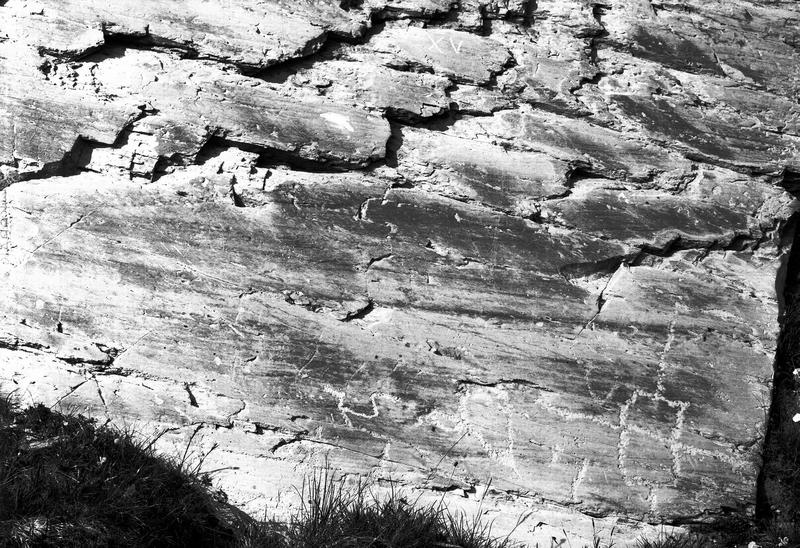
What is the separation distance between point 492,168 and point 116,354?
243 cm

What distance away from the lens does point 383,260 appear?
431 centimetres

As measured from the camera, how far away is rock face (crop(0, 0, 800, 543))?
411 cm

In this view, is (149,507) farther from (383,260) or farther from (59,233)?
(383,260)

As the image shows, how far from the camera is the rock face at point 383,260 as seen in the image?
4109 mm

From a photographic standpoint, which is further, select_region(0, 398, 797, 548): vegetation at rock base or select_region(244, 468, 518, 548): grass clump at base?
select_region(244, 468, 518, 548): grass clump at base

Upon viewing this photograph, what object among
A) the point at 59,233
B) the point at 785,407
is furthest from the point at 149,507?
the point at 785,407

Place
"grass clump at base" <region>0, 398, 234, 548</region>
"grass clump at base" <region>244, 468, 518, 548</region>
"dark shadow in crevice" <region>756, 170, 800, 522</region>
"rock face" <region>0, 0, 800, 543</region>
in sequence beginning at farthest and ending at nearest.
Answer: "dark shadow in crevice" <region>756, 170, 800, 522</region> → "rock face" <region>0, 0, 800, 543</region> → "grass clump at base" <region>244, 468, 518, 548</region> → "grass clump at base" <region>0, 398, 234, 548</region>

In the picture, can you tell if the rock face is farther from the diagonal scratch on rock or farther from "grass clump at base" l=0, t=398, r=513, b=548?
"grass clump at base" l=0, t=398, r=513, b=548

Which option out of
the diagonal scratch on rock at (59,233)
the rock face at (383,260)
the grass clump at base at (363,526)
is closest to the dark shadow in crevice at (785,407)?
the rock face at (383,260)

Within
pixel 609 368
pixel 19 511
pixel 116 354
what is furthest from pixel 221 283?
pixel 609 368

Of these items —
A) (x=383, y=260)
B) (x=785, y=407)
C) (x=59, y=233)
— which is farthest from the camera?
(x=785, y=407)

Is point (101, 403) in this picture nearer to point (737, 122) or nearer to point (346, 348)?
point (346, 348)

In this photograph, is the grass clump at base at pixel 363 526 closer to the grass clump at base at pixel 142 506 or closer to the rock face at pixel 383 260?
the grass clump at base at pixel 142 506

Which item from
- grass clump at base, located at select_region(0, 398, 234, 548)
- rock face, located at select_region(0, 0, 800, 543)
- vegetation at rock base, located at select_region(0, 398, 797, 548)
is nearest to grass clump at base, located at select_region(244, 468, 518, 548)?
vegetation at rock base, located at select_region(0, 398, 797, 548)
